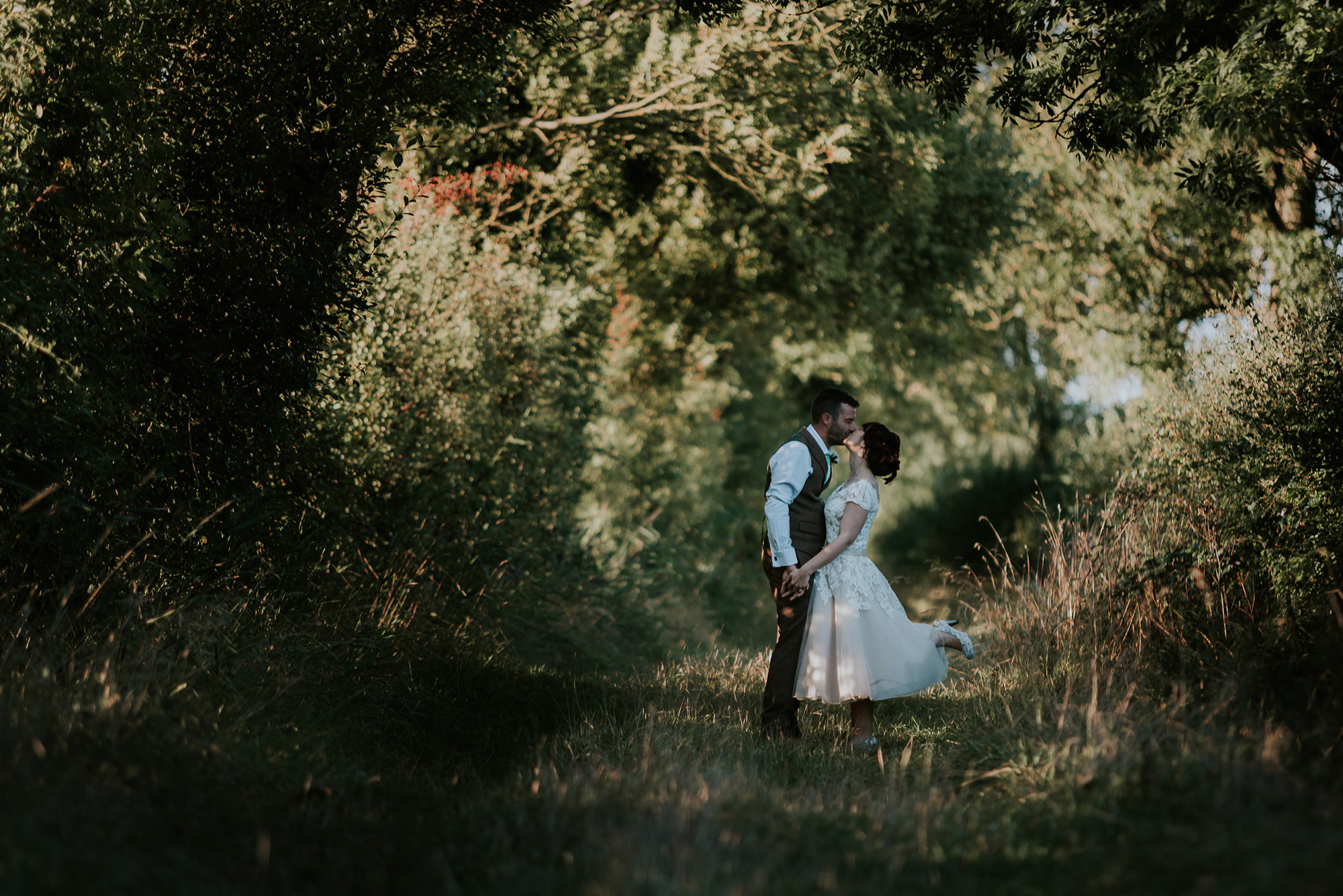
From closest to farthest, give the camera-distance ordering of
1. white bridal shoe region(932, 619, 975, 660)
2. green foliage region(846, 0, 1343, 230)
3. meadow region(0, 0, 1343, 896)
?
meadow region(0, 0, 1343, 896) < green foliage region(846, 0, 1343, 230) < white bridal shoe region(932, 619, 975, 660)

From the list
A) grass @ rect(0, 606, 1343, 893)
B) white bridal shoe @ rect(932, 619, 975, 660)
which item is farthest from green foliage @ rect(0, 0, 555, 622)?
white bridal shoe @ rect(932, 619, 975, 660)

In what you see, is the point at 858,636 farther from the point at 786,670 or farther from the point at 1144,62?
the point at 1144,62

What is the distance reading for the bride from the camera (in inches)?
253

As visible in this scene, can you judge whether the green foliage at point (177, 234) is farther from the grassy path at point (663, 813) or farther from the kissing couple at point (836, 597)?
the kissing couple at point (836, 597)

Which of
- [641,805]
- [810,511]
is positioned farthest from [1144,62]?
[641,805]

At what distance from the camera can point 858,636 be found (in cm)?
645

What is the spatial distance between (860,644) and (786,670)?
0.54 m

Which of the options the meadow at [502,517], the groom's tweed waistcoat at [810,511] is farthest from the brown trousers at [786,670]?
the meadow at [502,517]

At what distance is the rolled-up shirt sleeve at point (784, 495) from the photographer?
260 inches

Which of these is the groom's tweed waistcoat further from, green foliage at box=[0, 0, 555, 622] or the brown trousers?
green foliage at box=[0, 0, 555, 622]

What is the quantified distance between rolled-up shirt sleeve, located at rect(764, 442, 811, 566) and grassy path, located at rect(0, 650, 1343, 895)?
47.4 inches

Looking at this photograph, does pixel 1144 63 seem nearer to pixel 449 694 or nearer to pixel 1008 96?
pixel 1008 96

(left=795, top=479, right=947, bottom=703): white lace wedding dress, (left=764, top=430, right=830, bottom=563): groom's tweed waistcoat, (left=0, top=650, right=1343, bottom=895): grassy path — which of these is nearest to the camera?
(left=0, top=650, right=1343, bottom=895): grassy path

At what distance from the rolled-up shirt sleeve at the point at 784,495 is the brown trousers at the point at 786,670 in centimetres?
12
